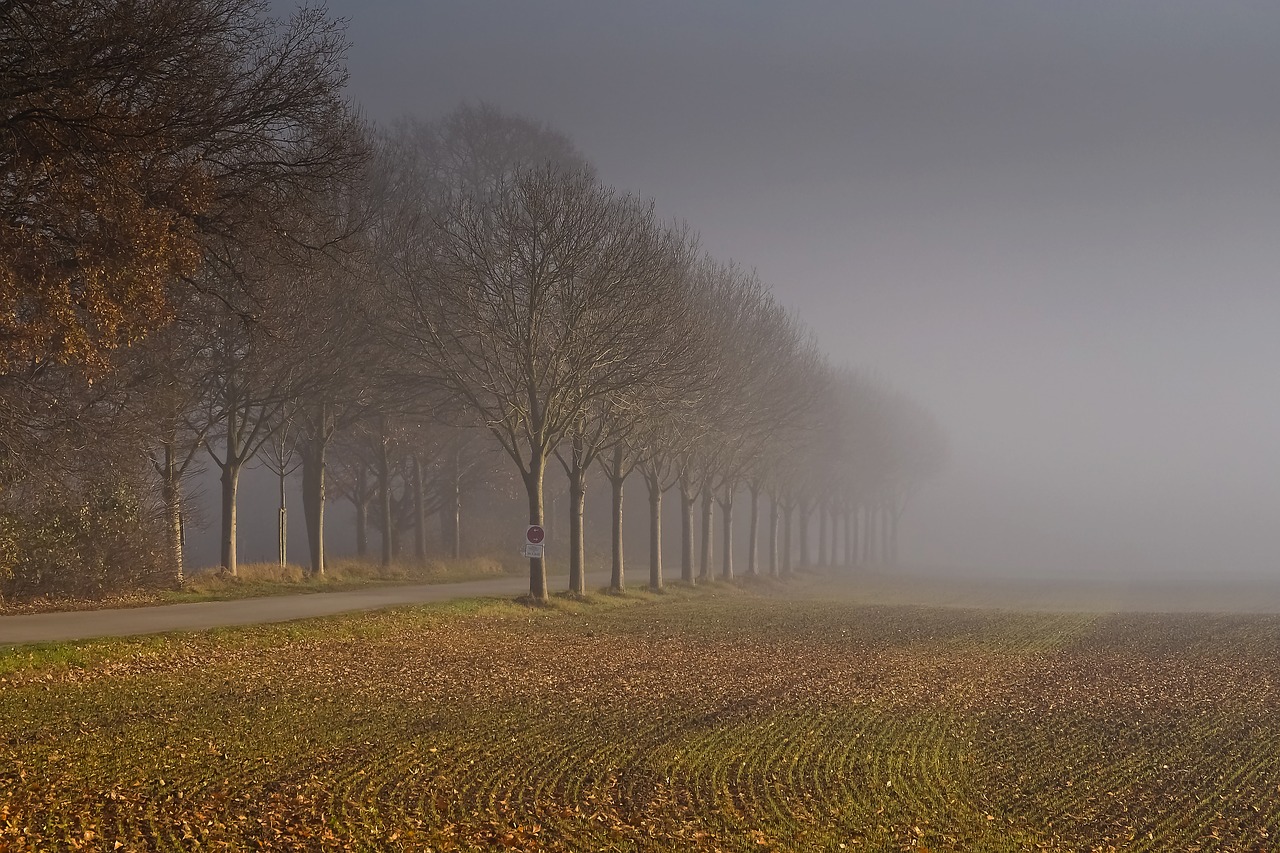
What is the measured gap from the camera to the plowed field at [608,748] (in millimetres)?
11281

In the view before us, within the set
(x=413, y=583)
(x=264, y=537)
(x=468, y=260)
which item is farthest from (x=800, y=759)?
(x=264, y=537)

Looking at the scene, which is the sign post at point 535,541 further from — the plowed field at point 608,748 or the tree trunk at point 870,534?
the tree trunk at point 870,534

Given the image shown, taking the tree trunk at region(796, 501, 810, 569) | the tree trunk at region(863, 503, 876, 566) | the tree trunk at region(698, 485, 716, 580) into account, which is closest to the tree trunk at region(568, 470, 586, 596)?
the tree trunk at region(698, 485, 716, 580)

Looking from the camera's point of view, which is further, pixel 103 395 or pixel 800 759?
pixel 103 395

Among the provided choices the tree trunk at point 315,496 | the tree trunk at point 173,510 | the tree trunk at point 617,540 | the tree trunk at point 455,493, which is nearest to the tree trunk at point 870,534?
the tree trunk at point 455,493

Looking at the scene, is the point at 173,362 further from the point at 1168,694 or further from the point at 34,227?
the point at 1168,694

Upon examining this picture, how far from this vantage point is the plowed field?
11.3 m

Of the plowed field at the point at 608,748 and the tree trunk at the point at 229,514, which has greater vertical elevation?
the tree trunk at the point at 229,514

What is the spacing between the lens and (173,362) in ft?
96.7

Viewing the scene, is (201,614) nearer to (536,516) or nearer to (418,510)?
(536,516)

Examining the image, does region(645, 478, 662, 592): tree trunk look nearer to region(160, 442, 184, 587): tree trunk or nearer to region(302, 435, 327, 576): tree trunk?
region(302, 435, 327, 576): tree trunk

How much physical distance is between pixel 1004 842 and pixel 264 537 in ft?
264

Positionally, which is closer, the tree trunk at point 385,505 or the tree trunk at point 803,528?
the tree trunk at point 385,505

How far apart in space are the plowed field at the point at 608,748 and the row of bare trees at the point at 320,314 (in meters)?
5.49
